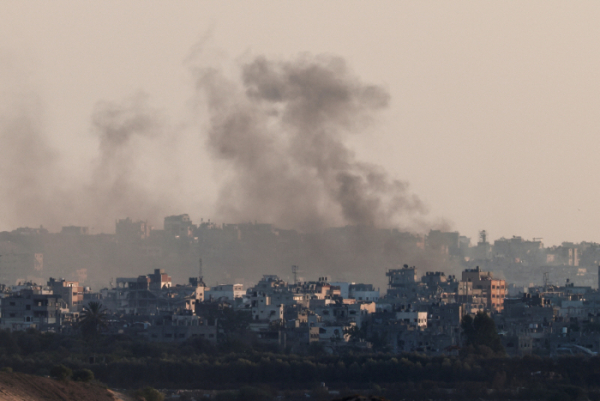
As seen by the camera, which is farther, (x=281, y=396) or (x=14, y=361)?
(x=14, y=361)

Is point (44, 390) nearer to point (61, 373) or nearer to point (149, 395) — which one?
point (61, 373)

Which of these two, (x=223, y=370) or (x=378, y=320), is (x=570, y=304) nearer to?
(x=378, y=320)

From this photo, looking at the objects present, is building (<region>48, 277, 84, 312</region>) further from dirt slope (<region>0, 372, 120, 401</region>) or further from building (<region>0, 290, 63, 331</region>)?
dirt slope (<region>0, 372, 120, 401</region>)

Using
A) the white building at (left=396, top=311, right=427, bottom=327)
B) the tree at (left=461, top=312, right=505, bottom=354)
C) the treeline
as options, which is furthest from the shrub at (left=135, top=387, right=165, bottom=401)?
the white building at (left=396, top=311, right=427, bottom=327)

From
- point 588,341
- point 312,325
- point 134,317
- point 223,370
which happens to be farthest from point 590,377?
point 134,317

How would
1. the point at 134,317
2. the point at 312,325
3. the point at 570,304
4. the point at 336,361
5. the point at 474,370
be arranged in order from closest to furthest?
1. the point at 474,370
2. the point at 336,361
3. the point at 312,325
4. the point at 134,317
5. the point at 570,304

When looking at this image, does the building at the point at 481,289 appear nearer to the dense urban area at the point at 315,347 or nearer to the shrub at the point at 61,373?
the dense urban area at the point at 315,347
